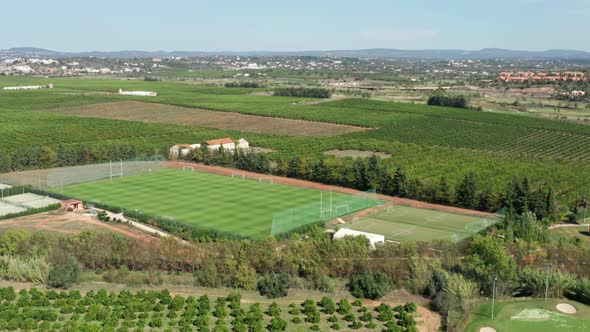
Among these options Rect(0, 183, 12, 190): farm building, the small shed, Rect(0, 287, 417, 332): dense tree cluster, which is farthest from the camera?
Rect(0, 183, 12, 190): farm building

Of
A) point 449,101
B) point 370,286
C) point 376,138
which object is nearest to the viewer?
point 370,286

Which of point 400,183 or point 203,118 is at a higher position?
point 203,118

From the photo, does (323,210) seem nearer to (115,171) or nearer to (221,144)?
(115,171)

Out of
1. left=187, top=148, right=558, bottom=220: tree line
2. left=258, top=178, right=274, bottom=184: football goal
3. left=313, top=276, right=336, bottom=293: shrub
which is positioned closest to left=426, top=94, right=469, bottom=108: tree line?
left=187, top=148, right=558, bottom=220: tree line

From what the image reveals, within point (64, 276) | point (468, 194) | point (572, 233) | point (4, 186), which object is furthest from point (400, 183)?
point (4, 186)

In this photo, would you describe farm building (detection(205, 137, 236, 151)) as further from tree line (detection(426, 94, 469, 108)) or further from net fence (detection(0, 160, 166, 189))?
tree line (detection(426, 94, 469, 108))
